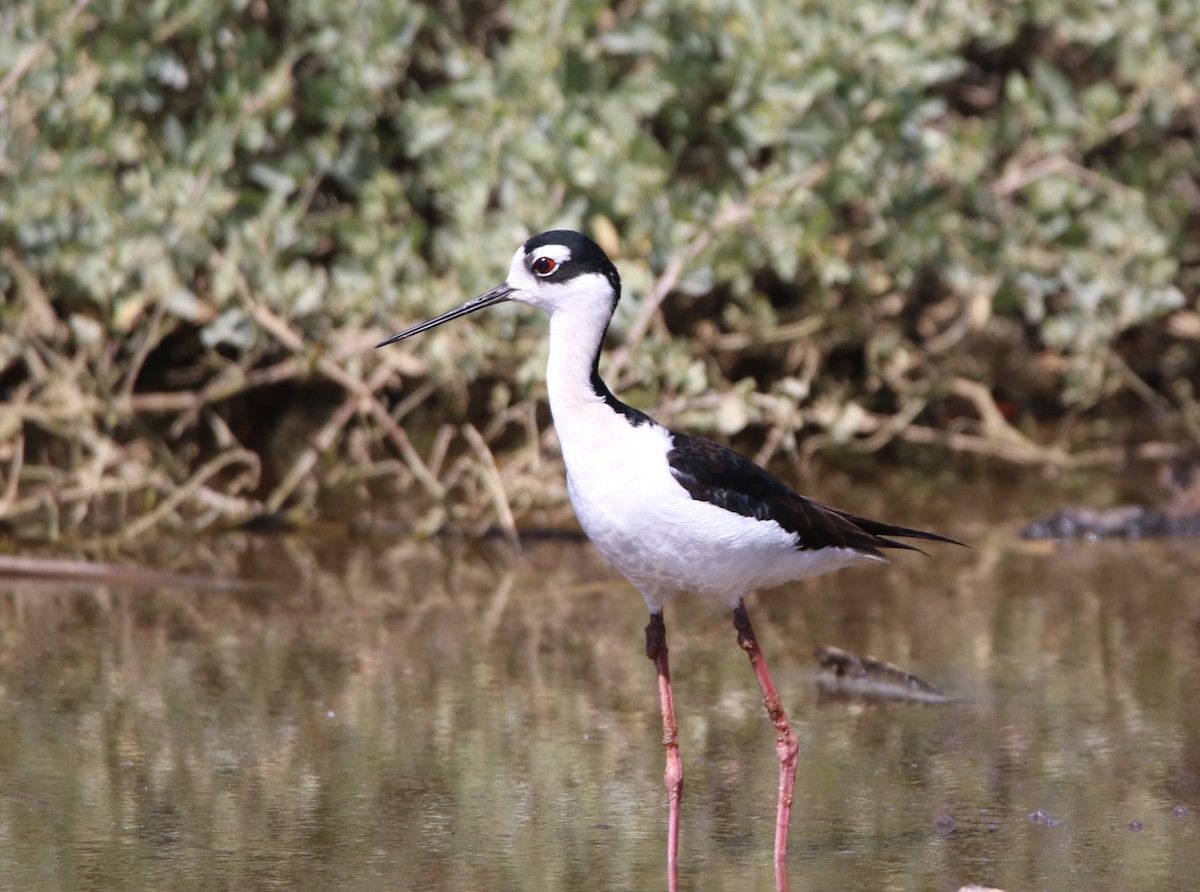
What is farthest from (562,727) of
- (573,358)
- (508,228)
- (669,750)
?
(508,228)

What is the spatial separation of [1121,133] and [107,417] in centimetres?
434

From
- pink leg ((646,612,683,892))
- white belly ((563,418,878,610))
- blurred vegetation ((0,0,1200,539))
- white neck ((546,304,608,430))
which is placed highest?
blurred vegetation ((0,0,1200,539))

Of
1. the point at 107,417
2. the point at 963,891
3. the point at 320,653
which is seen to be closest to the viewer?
the point at 963,891

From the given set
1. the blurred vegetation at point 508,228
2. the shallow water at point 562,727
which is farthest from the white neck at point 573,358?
the blurred vegetation at point 508,228

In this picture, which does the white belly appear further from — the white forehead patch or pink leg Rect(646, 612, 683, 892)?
the white forehead patch

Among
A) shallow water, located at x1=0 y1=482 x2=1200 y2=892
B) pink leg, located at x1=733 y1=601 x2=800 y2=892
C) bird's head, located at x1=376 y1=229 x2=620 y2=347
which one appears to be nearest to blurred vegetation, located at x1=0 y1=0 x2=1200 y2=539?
shallow water, located at x1=0 y1=482 x2=1200 y2=892

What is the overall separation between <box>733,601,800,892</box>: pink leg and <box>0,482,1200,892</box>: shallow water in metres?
0.05

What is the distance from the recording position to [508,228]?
642 centimetres

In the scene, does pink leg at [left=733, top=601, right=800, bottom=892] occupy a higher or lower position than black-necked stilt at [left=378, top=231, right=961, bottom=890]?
lower

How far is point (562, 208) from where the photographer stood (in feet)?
21.5

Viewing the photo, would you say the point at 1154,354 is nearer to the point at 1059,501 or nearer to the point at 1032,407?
the point at 1032,407

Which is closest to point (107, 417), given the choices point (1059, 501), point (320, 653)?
point (320, 653)

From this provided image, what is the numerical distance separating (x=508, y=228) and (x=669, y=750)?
9.80 ft

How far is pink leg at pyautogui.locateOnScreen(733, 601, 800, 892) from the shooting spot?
12.1ft
